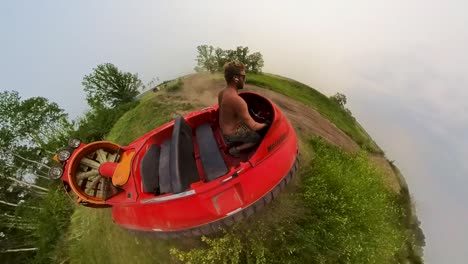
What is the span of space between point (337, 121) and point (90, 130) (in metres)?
10.8

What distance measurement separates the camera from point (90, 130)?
15.6 meters

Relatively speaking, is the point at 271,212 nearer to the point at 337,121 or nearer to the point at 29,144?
the point at 337,121

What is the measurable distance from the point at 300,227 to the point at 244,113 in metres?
3.73

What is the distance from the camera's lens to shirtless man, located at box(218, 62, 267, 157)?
6304mm

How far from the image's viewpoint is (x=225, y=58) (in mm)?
18312

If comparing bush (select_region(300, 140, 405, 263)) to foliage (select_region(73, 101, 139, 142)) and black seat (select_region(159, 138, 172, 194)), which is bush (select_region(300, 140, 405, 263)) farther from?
foliage (select_region(73, 101, 139, 142))

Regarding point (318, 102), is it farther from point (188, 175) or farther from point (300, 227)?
point (188, 175)

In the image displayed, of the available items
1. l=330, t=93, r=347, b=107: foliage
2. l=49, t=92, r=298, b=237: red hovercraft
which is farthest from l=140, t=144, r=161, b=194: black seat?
l=330, t=93, r=347, b=107: foliage

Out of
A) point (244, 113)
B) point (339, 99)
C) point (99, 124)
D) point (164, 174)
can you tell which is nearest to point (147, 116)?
point (99, 124)

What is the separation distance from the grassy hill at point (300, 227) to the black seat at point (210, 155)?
1.86 metres

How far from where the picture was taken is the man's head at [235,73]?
6.22 m

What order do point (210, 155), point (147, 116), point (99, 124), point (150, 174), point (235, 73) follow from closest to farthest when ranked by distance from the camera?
point (235, 73), point (210, 155), point (150, 174), point (147, 116), point (99, 124)

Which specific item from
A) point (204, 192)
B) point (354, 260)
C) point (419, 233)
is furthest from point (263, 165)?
point (419, 233)

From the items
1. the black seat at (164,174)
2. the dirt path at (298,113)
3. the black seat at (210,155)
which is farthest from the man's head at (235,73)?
the dirt path at (298,113)
